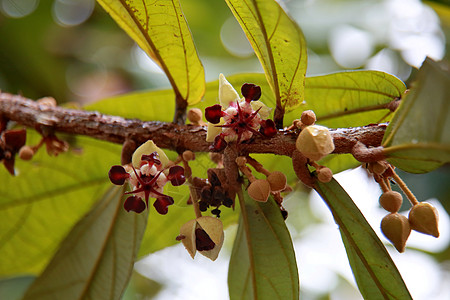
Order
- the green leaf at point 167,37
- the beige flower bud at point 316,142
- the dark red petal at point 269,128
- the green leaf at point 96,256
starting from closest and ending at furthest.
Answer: the beige flower bud at point 316,142, the dark red petal at point 269,128, the green leaf at point 167,37, the green leaf at point 96,256

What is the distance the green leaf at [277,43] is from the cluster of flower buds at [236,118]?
0.07m

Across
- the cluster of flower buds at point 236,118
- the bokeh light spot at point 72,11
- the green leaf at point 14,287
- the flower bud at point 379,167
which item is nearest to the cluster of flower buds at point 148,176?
the cluster of flower buds at point 236,118

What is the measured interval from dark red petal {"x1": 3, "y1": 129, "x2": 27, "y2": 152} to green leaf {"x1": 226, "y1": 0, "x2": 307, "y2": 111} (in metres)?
0.71

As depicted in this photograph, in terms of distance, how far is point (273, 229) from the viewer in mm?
1035

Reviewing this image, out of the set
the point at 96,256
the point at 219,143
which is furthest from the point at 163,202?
the point at 96,256

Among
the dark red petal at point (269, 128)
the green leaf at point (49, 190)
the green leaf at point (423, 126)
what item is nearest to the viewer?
the green leaf at point (423, 126)

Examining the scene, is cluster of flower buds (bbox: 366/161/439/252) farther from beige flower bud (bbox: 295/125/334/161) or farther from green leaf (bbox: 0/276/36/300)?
green leaf (bbox: 0/276/36/300)

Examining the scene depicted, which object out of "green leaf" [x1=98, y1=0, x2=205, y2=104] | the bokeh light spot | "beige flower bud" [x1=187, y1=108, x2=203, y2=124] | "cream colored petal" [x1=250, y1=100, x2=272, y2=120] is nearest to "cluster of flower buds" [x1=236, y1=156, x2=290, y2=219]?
"cream colored petal" [x1=250, y1=100, x2=272, y2=120]

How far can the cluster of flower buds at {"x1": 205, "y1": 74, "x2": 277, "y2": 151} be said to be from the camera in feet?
3.13

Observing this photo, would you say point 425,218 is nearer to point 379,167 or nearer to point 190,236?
point 379,167

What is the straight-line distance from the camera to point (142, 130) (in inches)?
45.0

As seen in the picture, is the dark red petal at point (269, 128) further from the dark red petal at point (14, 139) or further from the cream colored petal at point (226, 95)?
the dark red petal at point (14, 139)

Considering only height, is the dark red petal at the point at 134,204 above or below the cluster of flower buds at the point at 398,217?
above

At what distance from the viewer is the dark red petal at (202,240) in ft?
3.10
